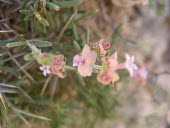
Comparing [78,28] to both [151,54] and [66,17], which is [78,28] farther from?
[151,54]

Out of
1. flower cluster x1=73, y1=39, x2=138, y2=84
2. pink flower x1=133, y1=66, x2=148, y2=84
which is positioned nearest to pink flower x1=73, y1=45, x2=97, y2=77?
flower cluster x1=73, y1=39, x2=138, y2=84

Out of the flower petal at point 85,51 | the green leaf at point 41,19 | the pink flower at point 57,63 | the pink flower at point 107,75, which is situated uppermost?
the green leaf at point 41,19

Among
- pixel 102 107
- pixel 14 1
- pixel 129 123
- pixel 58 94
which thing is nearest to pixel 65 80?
pixel 58 94

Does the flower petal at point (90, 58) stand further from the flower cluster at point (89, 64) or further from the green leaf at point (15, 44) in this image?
the green leaf at point (15, 44)

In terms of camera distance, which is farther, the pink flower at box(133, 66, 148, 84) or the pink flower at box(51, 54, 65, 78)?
the pink flower at box(133, 66, 148, 84)

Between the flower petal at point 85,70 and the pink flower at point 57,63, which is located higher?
the pink flower at point 57,63

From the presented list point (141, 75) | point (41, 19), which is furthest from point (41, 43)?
point (141, 75)

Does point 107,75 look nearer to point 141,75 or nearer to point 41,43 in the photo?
point 41,43

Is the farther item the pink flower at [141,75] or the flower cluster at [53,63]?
the pink flower at [141,75]

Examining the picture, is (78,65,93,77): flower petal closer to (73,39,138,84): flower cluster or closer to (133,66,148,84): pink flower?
(73,39,138,84): flower cluster

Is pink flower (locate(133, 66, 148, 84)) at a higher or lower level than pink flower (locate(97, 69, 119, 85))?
lower

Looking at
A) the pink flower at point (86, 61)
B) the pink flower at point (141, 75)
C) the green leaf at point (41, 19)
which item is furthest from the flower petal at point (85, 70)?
the pink flower at point (141, 75)

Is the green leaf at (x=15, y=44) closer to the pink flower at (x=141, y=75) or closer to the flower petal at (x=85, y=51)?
the flower petal at (x=85, y=51)
